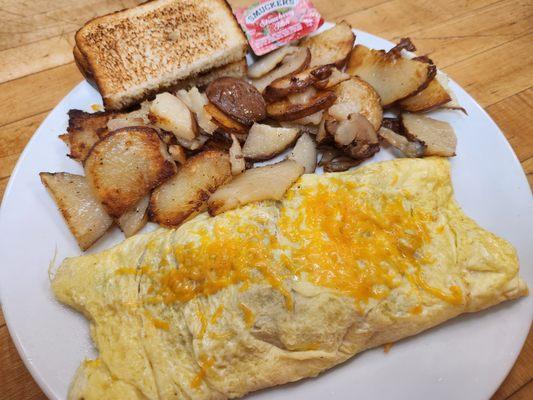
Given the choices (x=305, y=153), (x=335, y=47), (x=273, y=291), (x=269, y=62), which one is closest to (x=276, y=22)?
(x=269, y=62)

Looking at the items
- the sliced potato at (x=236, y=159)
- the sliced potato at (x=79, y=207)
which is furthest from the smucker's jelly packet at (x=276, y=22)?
the sliced potato at (x=79, y=207)

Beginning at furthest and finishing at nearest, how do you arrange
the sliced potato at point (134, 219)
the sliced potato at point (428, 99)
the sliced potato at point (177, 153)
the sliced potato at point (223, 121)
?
the sliced potato at point (428, 99)
the sliced potato at point (223, 121)
the sliced potato at point (177, 153)
the sliced potato at point (134, 219)

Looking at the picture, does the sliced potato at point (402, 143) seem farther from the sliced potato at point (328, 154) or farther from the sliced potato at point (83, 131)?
the sliced potato at point (83, 131)

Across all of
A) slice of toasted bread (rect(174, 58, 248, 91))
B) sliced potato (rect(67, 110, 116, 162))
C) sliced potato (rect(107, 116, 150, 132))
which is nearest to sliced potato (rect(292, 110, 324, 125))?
slice of toasted bread (rect(174, 58, 248, 91))

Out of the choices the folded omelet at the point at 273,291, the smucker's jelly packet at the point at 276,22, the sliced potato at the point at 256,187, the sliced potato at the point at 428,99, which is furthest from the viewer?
the smucker's jelly packet at the point at 276,22

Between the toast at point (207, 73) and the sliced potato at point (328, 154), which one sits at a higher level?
the toast at point (207, 73)

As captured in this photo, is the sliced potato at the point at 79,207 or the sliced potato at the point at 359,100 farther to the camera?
the sliced potato at the point at 359,100

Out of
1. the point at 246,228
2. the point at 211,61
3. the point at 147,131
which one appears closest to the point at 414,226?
the point at 246,228
